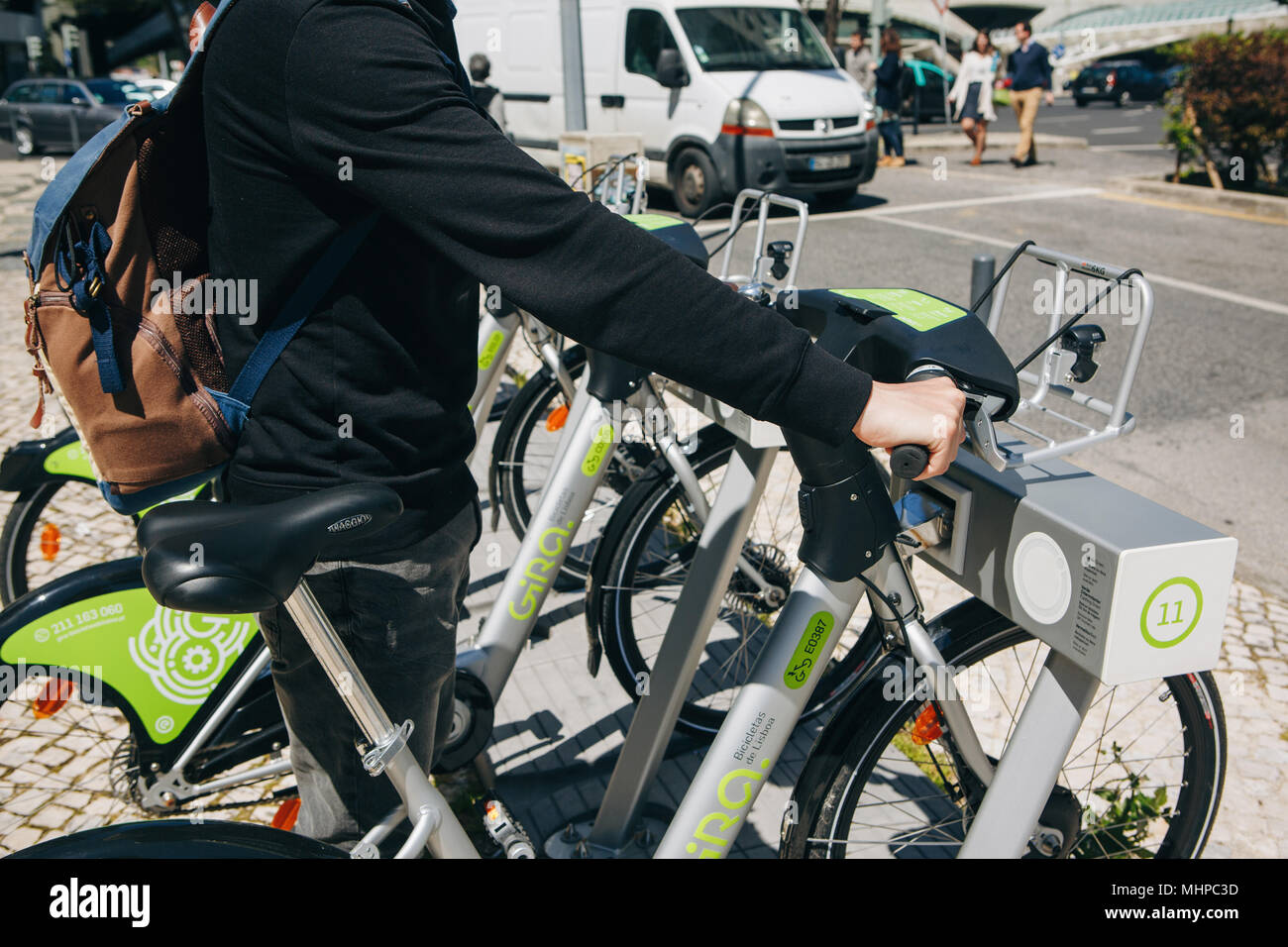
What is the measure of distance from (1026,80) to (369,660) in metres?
15.0

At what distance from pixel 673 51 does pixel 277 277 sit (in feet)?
31.7

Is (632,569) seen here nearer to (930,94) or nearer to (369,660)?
(369,660)

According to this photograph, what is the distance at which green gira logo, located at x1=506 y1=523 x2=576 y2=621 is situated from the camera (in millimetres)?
→ 2709

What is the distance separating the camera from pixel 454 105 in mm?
1234

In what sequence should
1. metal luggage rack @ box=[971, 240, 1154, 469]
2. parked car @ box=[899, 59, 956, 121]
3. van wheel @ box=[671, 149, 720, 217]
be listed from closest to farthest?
1. metal luggage rack @ box=[971, 240, 1154, 469]
2. van wheel @ box=[671, 149, 720, 217]
3. parked car @ box=[899, 59, 956, 121]

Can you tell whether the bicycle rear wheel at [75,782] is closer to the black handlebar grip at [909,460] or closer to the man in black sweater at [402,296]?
the man in black sweater at [402,296]

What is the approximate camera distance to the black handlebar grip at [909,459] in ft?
4.47

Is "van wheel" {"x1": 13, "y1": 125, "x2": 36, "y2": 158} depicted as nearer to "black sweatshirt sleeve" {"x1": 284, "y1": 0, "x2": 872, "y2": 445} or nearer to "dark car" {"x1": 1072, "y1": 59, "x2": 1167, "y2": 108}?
"black sweatshirt sleeve" {"x1": 284, "y1": 0, "x2": 872, "y2": 445}

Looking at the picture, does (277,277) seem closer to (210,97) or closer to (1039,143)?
(210,97)

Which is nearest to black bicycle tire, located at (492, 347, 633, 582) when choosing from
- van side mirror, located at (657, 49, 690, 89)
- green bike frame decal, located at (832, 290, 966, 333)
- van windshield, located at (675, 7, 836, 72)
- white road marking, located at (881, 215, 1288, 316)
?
green bike frame decal, located at (832, 290, 966, 333)

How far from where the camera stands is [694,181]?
Result: 11039 mm

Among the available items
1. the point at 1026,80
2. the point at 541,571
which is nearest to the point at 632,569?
the point at 541,571

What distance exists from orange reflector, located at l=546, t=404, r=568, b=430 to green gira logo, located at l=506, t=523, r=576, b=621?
1.07 meters
